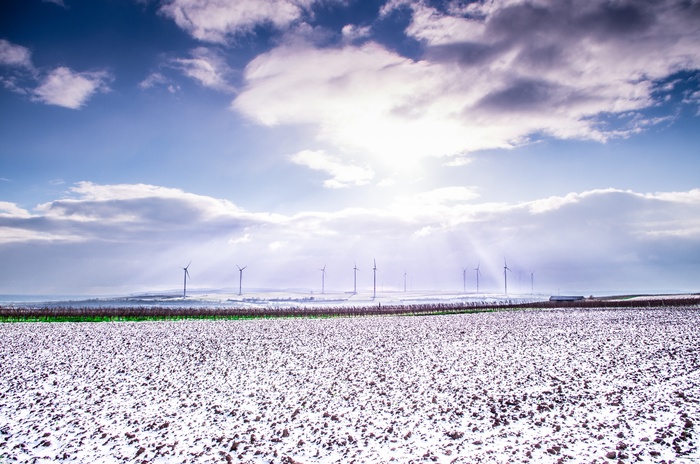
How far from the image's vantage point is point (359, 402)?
13625mm

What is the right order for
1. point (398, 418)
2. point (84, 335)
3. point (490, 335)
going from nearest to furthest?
point (398, 418), point (490, 335), point (84, 335)

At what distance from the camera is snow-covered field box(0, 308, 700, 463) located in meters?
9.95

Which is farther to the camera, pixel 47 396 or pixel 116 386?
pixel 116 386

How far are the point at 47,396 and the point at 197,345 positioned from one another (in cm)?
1136

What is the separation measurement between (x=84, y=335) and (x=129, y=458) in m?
26.8

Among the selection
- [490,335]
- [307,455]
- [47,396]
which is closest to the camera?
[307,455]

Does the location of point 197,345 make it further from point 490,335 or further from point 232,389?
point 490,335

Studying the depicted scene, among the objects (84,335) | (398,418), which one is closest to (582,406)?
(398,418)

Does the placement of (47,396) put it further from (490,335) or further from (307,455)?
(490,335)

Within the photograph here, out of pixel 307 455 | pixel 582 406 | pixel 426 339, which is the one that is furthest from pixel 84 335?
pixel 582 406

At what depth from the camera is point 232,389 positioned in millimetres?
15609

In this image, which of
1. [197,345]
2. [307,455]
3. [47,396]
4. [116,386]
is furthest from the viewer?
[197,345]

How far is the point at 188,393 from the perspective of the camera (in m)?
15.1

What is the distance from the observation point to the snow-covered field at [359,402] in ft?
32.6
